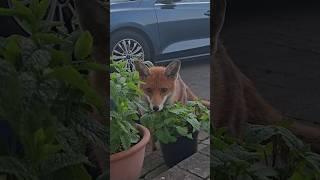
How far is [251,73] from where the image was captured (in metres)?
1.50

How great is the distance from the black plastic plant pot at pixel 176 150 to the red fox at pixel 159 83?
0.25 m

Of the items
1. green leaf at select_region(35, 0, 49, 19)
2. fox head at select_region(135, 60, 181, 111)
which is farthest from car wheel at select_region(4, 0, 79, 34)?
fox head at select_region(135, 60, 181, 111)

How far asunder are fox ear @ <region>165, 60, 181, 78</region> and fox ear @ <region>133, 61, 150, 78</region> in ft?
0.38

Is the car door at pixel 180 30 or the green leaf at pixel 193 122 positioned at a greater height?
the car door at pixel 180 30

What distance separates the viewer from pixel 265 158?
141 cm

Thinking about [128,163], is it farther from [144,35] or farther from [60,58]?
[60,58]

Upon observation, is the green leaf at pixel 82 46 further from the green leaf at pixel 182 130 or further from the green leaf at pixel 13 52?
the green leaf at pixel 182 130

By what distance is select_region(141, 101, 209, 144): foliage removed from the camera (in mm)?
2691

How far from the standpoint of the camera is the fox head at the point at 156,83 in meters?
2.69

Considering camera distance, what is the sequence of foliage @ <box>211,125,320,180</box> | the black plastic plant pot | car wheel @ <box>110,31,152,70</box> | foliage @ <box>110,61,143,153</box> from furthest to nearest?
car wheel @ <box>110,31,152,70</box>, the black plastic plant pot, foliage @ <box>110,61,143,153</box>, foliage @ <box>211,125,320,180</box>

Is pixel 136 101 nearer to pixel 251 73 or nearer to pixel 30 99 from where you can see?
pixel 251 73

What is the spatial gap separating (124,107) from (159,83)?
14.6 inches

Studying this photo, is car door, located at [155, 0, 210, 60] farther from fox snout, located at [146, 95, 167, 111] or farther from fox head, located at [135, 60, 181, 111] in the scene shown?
fox snout, located at [146, 95, 167, 111]

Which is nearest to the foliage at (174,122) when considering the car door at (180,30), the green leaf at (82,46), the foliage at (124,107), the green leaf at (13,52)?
the foliage at (124,107)
